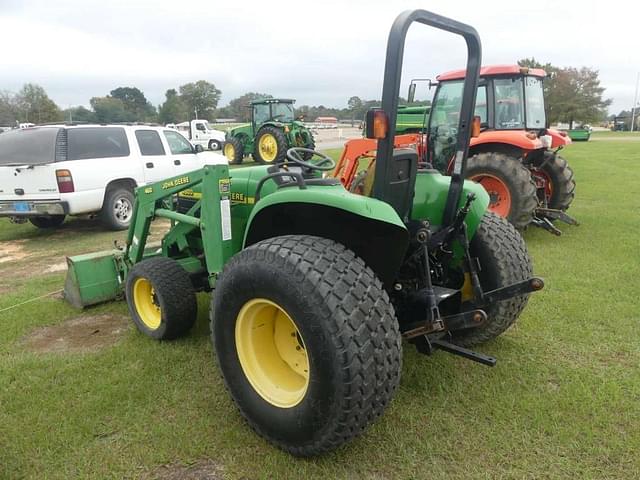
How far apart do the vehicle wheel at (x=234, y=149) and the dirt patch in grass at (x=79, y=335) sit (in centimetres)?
1533

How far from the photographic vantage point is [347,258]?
221 cm

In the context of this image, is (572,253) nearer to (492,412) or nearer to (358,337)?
(492,412)

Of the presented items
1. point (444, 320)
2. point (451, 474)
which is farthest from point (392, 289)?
point (451, 474)

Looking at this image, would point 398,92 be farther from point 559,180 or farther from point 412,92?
point 559,180

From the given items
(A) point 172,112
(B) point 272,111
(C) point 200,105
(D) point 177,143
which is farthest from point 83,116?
(C) point 200,105

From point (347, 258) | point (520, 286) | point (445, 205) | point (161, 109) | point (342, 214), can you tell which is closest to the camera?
point (347, 258)

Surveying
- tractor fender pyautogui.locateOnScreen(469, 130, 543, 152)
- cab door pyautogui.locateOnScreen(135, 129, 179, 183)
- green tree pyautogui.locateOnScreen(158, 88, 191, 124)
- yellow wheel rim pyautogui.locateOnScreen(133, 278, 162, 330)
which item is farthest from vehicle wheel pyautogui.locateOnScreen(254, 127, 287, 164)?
green tree pyautogui.locateOnScreen(158, 88, 191, 124)

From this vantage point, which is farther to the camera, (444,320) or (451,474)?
(444,320)

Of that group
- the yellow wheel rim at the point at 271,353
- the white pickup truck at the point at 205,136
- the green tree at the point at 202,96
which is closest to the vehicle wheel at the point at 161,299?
the yellow wheel rim at the point at 271,353

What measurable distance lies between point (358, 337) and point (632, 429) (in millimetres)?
1648

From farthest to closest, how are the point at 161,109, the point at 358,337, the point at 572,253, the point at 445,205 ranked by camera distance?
the point at 161,109, the point at 572,253, the point at 445,205, the point at 358,337

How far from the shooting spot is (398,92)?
2.25 metres

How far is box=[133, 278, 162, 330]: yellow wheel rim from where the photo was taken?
3701 millimetres

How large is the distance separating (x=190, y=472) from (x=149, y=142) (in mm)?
7004
